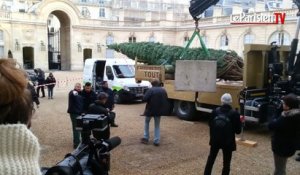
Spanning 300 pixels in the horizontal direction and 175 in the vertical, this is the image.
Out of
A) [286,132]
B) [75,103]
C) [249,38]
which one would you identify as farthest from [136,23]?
[286,132]

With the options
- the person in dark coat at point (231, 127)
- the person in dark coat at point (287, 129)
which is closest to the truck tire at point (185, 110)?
the person in dark coat at point (231, 127)

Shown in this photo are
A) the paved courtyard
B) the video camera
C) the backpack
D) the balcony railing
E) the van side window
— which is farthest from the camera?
the balcony railing

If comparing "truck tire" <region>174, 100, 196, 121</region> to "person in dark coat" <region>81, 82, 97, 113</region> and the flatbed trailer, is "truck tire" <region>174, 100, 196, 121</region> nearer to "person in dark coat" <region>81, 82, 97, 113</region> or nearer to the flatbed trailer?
the flatbed trailer

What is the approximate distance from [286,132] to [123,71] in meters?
13.6

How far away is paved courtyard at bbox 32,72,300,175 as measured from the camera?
7232 mm

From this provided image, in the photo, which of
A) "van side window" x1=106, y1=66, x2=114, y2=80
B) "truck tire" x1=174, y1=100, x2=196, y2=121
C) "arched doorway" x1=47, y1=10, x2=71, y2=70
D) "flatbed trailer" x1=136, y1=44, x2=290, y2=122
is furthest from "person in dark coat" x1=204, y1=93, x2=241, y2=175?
"arched doorway" x1=47, y1=10, x2=71, y2=70

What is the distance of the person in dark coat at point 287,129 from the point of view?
5.16 metres

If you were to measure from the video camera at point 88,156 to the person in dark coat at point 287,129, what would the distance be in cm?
343

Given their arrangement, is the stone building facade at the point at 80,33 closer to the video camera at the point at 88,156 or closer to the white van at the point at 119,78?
the white van at the point at 119,78

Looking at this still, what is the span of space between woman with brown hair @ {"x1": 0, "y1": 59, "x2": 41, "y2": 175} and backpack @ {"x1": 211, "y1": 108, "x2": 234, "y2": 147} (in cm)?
465

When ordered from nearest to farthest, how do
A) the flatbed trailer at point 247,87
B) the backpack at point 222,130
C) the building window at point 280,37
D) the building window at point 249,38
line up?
the backpack at point 222,130, the flatbed trailer at point 247,87, the building window at point 280,37, the building window at point 249,38

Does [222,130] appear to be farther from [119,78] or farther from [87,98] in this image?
[119,78]

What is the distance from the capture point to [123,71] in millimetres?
18250

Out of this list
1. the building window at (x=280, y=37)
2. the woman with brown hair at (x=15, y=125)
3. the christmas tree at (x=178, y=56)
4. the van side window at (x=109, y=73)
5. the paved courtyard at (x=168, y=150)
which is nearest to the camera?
the woman with brown hair at (x=15, y=125)
